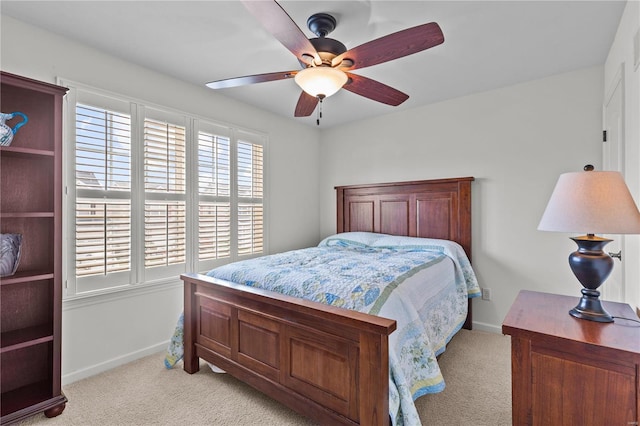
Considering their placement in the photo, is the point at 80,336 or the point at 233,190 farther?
the point at 233,190

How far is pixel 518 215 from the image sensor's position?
3.10 m

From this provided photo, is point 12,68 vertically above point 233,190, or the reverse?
point 12,68

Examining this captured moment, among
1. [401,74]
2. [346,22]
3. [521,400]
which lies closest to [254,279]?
[521,400]

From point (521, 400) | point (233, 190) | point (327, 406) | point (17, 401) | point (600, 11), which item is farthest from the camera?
point (233, 190)

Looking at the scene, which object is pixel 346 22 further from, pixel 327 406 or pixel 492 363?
pixel 492 363

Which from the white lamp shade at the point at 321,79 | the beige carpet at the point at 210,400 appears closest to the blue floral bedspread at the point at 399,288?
the beige carpet at the point at 210,400

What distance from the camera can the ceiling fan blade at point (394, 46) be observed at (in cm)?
155

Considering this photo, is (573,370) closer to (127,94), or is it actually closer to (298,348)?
(298,348)

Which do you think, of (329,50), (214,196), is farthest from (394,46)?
(214,196)

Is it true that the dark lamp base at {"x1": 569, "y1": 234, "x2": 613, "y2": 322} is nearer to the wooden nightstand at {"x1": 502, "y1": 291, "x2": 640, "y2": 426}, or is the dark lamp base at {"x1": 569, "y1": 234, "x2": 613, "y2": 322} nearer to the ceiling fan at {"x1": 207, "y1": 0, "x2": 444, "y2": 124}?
the wooden nightstand at {"x1": 502, "y1": 291, "x2": 640, "y2": 426}

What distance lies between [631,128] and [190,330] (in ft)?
10.3

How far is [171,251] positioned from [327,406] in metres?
1.98

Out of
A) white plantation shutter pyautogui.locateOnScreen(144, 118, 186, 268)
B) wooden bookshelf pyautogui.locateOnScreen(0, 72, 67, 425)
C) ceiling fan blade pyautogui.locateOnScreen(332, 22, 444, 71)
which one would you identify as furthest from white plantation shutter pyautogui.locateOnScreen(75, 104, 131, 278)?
ceiling fan blade pyautogui.locateOnScreen(332, 22, 444, 71)

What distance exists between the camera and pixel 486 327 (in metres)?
3.27
